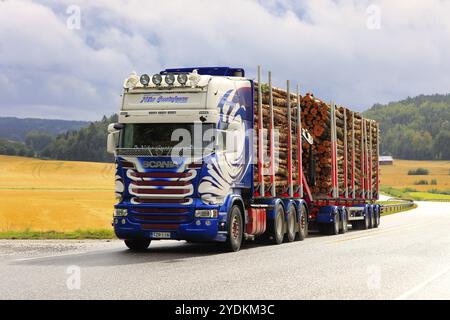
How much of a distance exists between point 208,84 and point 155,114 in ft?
4.35

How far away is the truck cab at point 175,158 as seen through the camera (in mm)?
15859

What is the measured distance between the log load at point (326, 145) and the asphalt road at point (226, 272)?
3.14 meters

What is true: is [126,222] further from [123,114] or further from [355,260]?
[355,260]

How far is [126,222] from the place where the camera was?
16281 millimetres

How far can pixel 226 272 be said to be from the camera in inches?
490

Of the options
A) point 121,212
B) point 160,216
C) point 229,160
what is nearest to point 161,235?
point 160,216

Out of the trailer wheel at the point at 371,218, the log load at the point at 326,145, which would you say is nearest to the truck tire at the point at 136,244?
the log load at the point at 326,145

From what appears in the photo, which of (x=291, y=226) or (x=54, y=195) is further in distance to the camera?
(x=54, y=195)

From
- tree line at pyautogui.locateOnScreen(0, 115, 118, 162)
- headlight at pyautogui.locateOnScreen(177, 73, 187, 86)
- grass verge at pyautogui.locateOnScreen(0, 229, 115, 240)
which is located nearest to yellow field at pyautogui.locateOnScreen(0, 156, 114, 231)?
grass verge at pyautogui.locateOnScreen(0, 229, 115, 240)

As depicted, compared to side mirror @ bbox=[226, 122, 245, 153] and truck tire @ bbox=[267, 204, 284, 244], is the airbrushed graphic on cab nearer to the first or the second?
side mirror @ bbox=[226, 122, 245, 153]

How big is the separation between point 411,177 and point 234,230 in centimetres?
13665

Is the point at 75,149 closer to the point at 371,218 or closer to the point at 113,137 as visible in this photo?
the point at 371,218

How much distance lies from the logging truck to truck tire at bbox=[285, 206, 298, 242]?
0.03m
